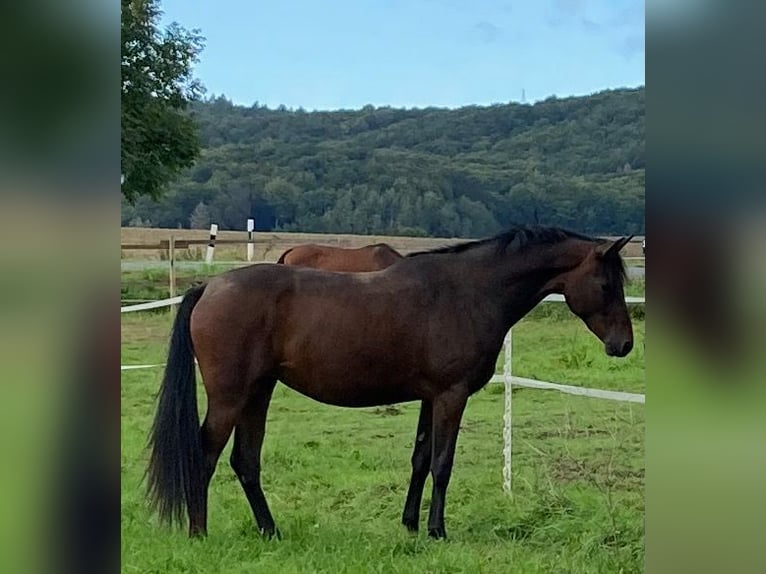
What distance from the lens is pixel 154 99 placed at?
2.03m

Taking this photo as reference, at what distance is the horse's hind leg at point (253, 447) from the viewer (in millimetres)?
2092

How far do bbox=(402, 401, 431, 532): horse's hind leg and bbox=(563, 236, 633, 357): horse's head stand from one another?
420 mm

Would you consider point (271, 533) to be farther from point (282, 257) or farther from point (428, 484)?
point (282, 257)

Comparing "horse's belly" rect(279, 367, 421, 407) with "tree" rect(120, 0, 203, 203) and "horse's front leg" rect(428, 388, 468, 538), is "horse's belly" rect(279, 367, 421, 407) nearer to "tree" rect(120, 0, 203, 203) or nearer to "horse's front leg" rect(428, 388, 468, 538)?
"horse's front leg" rect(428, 388, 468, 538)

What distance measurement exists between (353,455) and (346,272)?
1.39 feet

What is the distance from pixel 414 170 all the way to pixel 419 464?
2.23 feet

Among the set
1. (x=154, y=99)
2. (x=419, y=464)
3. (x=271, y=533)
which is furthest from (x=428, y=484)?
(x=154, y=99)

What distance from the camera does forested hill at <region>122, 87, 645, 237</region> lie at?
202 centimetres

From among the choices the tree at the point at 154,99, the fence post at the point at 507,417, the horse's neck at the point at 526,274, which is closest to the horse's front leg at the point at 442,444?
the fence post at the point at 507,417

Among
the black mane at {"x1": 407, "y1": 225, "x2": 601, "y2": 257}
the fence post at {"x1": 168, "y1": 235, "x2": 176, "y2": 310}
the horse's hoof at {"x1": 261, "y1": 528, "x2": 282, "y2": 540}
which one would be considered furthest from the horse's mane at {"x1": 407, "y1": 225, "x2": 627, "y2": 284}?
the horse's hoof at {"x1": 261, "y1": 528, "x2": 282, "y2": 540}

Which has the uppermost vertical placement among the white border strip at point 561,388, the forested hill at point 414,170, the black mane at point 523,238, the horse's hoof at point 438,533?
the forested hill at point 414,170

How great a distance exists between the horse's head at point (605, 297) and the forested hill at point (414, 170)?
6 cm

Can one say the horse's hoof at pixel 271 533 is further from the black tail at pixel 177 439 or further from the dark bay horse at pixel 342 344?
the black tail at pixel 177 439
